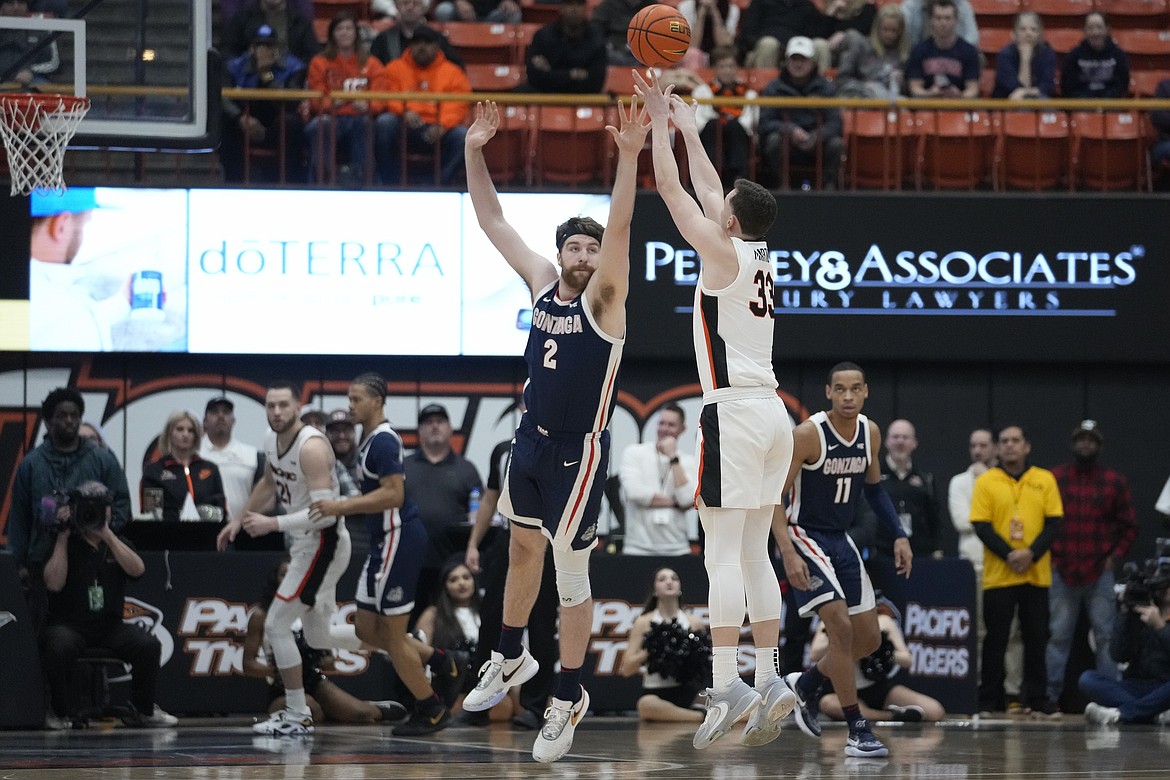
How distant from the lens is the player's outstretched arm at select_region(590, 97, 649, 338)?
710 cm

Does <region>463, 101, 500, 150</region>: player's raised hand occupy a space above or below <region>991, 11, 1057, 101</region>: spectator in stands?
below

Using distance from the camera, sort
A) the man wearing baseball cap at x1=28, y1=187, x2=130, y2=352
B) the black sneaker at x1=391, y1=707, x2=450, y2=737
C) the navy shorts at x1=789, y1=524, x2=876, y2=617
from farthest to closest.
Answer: the man wearing baseball cap at x1=28, y1=187, x2=130, y2=352 → the black sneaker at x1=391, y1=707, x2=450, y2=737 → the navy shorts at x1=789, y1=524, x2=876, y2=617

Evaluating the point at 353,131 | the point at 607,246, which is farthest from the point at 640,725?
the point at 353,131

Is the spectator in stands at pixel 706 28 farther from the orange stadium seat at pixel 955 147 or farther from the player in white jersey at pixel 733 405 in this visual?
the player in white jersey at pixel 733 405

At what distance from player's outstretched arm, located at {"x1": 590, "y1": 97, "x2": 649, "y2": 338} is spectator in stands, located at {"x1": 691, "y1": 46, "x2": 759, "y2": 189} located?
739cm

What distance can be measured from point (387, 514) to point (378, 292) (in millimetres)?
5081

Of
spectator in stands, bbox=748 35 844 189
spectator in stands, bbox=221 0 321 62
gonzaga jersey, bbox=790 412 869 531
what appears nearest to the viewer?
gonzaga jersey, bbox=790 412 869 531

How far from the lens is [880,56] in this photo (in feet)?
53.3

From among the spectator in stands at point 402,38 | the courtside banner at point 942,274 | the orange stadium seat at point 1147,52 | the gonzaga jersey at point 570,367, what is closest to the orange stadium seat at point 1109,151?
the courtside banner at point 942,274

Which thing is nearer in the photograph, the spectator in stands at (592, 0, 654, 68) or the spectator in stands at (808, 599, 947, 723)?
the spectator in stands at (808, 599, 947, 723)

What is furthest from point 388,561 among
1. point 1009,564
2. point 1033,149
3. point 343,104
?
point 1033,149

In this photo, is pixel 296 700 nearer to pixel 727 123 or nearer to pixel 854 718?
pixel 854 718

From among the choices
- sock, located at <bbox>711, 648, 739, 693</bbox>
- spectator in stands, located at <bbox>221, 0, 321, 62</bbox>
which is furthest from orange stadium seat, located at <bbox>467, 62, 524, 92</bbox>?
sock, located at <bbox>711, 648, 739, 693</bbox>

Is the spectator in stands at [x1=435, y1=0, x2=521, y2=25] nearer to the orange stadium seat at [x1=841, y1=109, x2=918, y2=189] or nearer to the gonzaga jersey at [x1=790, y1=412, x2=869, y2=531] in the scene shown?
the orange stadium seat at [x1=841, y1=109, x2=918, y2=189]
